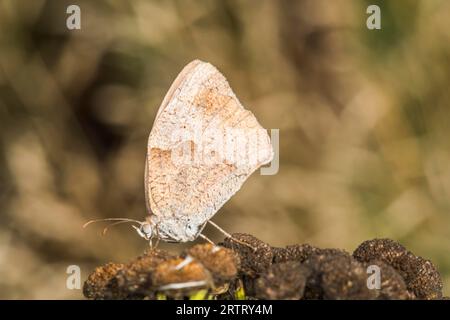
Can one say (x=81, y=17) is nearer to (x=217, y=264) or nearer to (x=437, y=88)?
(x=437, y=88)

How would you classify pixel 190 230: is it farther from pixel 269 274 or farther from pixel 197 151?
pixel 269 274

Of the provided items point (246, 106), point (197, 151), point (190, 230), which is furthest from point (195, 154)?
point (246, 106)

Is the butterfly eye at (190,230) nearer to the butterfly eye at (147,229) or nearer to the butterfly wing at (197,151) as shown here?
the butterfly wing at (197,151)

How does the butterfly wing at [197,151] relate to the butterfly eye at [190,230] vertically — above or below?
above

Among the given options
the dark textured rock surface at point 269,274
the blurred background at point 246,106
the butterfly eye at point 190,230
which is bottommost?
the dark textured rock surface at point 269,274

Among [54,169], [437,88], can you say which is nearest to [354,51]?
[437,88]

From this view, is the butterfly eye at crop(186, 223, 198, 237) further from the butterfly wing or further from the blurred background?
the blurred background

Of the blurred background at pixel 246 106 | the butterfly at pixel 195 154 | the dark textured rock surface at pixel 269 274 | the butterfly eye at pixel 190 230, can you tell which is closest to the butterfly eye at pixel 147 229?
the butterfly at pixel 195 154
